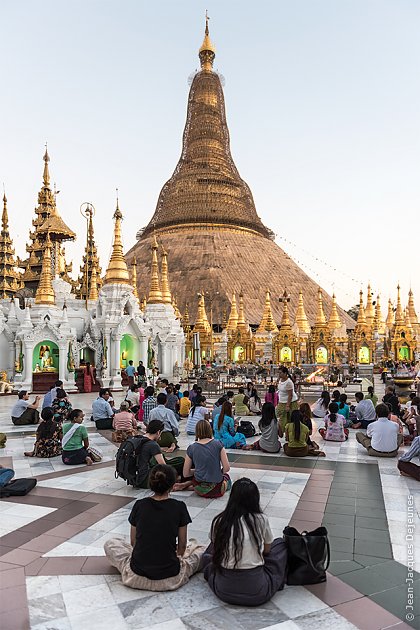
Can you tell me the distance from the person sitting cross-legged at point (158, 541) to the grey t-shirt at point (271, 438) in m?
5.46

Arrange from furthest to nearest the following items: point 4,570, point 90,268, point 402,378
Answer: point 90,268 < point 402,378 < point 4,570

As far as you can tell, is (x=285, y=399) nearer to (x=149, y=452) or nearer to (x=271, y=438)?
(x=271, y=438)

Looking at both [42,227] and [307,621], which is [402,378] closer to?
[307,621]

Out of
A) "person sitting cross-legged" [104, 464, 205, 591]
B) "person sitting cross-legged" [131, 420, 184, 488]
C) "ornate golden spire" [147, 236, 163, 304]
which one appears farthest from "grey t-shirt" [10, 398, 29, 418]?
"ornate golden spire" [147, 236, 163, 304]

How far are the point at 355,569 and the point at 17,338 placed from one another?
23.2m

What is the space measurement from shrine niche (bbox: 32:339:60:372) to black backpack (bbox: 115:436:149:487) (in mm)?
17834

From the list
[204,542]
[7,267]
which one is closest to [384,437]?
[204,542]

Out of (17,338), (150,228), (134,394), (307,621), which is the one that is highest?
(150,228)

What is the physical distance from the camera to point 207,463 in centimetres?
703

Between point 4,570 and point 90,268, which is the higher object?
point 90,268

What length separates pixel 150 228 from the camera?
67.6 meters

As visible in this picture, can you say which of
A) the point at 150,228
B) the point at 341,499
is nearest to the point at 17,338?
the point at 341,499

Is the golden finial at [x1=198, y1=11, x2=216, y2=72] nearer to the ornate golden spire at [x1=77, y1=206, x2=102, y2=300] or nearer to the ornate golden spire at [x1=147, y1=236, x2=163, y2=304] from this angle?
the ornate golden spire at [x1=77, y1=206, x2=102, y2=300]

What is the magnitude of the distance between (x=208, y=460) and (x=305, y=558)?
2.57 meters
